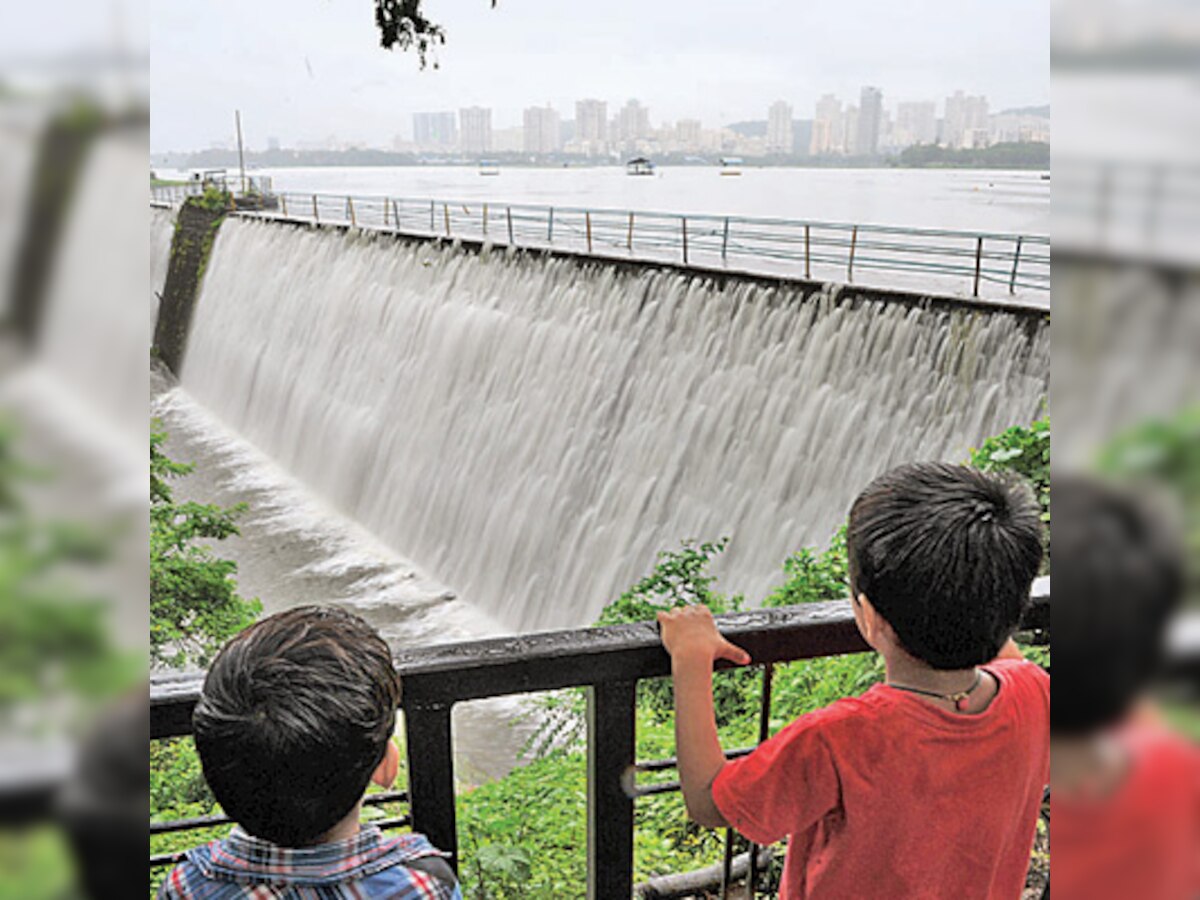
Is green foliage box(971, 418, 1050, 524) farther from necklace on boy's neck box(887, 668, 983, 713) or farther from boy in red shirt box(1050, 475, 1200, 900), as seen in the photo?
boy in red shirt box(1050, 475, 1200, 900)

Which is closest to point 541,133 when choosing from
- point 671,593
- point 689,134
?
point 689,134

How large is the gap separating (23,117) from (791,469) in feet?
26.2

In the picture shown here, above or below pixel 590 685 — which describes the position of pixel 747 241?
above

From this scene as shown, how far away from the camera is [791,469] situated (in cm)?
812

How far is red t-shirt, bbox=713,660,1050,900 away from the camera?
3.42ft

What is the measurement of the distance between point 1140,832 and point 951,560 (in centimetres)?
77

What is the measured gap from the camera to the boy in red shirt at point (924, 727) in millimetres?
1013

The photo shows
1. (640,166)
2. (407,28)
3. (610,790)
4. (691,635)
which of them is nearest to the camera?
(691,635)

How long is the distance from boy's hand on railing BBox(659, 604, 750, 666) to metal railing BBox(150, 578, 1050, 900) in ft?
0.07

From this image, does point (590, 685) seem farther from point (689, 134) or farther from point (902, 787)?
point (689, 134)

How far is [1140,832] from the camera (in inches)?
10.3

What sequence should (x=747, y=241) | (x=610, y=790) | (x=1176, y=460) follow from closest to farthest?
(x=1176, y=460) → (x=610, y=790) → (x=747, y=241)

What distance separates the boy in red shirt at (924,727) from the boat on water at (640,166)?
74.5 feet

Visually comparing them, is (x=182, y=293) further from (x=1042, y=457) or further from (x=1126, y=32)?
(x=1126, y=32)
